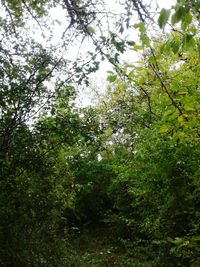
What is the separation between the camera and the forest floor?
964cm

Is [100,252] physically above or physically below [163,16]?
below

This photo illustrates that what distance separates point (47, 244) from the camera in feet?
22.6

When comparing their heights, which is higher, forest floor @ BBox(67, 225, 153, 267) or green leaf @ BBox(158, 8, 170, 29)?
green leaf @ BBox(158, 8, 170, 29)

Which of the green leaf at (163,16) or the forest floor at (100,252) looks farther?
the forest floor at (100,252)

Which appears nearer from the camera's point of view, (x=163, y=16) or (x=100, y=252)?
(x=163, y=16)

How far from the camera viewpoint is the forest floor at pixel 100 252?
31.6 ft

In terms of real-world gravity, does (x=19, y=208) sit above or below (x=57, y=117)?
below

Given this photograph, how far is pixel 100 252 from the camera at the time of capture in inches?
459

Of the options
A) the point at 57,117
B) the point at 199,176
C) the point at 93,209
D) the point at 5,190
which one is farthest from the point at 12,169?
the point at 93,209

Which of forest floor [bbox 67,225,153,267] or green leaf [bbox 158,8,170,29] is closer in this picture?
green leaf [bbox 158,8,170,29]

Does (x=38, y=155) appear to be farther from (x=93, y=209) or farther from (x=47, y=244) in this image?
(x=93, y=209)

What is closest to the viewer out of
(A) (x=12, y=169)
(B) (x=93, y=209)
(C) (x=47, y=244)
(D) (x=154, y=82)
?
→ (D) (x=154, y=82)

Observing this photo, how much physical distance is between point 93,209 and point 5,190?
9659 millimetres

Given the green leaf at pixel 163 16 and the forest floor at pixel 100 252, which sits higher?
the green leaf at pixel 163 16
